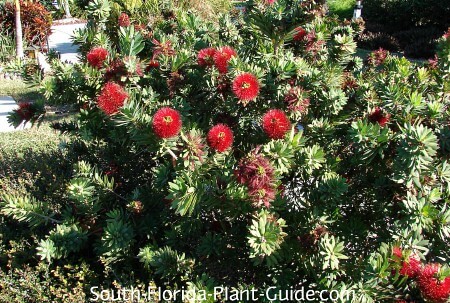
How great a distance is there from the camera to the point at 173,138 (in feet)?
6.61

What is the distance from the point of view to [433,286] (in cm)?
162

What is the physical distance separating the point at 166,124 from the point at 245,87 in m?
0.38

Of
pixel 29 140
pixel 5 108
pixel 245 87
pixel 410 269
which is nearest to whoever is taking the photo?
pixel 410 269

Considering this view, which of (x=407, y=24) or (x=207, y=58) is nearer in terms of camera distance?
(x=207, y=58)

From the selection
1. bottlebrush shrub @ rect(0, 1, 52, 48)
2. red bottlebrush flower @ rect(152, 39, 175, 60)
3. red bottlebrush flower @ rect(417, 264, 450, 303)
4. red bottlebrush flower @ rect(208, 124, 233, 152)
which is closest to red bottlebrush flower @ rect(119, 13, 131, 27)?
red bottlebrush flower @ rect(152, 39, 175, 60)

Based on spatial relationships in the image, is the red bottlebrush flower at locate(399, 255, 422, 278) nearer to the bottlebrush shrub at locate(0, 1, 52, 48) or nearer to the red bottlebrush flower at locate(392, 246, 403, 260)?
the red bottlebrush flower at locate(392, 246, 403, 260)

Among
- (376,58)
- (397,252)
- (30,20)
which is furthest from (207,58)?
(30,20)

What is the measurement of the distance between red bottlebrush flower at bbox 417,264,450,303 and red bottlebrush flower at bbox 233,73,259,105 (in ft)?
3.18

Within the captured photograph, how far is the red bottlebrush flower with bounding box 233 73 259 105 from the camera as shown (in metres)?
2.06

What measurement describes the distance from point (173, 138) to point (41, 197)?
5.34 feet

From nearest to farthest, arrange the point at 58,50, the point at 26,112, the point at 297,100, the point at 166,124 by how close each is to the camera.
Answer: the point at 166,124, the point at 297,100, the point at 26,112, the point at 58,50

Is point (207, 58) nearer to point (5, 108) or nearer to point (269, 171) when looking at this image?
point (269, 171)

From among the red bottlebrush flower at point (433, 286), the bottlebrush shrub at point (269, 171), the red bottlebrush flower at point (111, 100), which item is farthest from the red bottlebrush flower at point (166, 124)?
the red bottlebrush flower at point (433, 286)

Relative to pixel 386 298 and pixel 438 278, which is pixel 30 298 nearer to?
pixel 386 298
